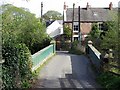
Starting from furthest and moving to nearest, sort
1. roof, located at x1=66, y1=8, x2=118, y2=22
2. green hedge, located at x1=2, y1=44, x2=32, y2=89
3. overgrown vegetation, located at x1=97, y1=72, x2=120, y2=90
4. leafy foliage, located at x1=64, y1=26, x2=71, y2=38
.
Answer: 1. roof, located at x1=66, y1=8, x2=118, y2=22
2. leafy foliage, located at x1=64, y1=26, x2=71, y2=38
3. overgrown vegetation, located at x1=97, y1=72, x2=120, y2=90
4. green hedge, located at x1=2, y1=44, x2=32, y2=89

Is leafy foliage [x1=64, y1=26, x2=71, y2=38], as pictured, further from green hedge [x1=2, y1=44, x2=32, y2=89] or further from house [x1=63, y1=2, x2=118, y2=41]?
green hedge [x1=2, y1=44, x2=32, y2=89]

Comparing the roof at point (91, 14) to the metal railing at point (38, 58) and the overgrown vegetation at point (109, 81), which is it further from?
the overgrown vegetation at point (109, 81)

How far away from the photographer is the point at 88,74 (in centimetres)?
1631

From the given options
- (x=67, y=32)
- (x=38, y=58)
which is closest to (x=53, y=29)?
(x=67, y=32)

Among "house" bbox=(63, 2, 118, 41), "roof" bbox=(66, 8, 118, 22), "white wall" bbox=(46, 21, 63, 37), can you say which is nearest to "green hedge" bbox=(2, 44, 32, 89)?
"house" bbox=(63, 2, 118, 41)

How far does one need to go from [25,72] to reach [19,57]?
1031 mm

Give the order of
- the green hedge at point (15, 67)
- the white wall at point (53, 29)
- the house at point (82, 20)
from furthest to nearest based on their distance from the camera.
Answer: the white wall at point (53, 29) → the house at point (82, 20) → the green hedge at point (15, 67)

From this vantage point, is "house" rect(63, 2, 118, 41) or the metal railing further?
"house" rect(63, 2, 118, 41)

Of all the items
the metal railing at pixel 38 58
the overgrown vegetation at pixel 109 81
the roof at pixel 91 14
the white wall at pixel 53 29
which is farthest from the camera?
the white wall at pixel 53 29

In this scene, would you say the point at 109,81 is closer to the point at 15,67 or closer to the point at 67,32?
the point at 15,67

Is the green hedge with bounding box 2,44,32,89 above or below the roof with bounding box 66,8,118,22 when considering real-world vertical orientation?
below

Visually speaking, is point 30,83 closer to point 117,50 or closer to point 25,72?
point 25,72

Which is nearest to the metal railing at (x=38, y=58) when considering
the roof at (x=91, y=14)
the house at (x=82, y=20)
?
the house at (x=82, y=20)

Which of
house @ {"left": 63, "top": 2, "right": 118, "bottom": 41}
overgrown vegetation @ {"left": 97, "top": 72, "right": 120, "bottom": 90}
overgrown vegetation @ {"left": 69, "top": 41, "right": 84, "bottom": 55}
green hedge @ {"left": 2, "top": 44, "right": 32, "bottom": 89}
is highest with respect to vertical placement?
house @ {"left": 63, "top": 2, "right": 118, "bottom": 41}
